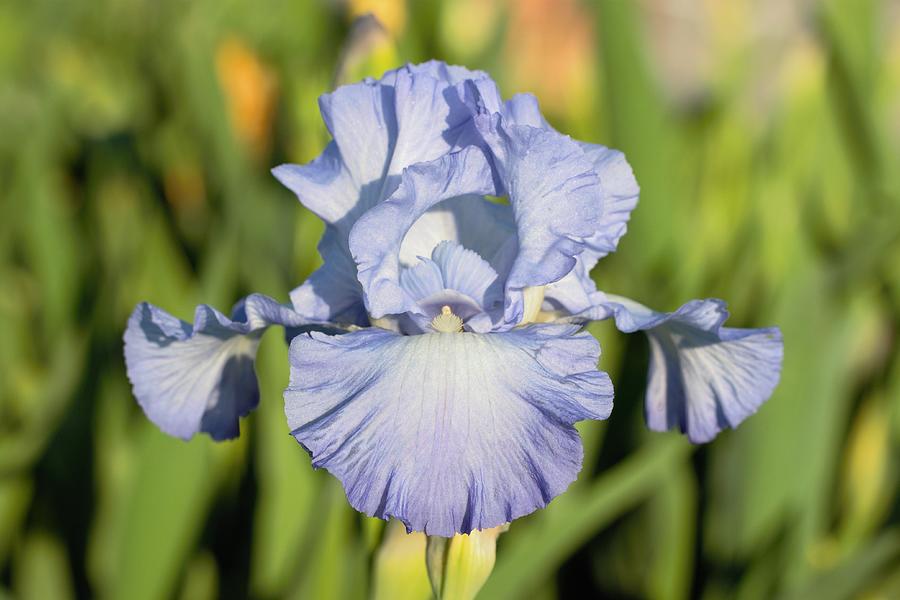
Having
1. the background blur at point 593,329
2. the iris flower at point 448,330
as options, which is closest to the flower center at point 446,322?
the iris flower at point 448,330

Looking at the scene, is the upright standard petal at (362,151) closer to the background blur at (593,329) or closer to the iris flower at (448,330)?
the iris flower at (448,330)

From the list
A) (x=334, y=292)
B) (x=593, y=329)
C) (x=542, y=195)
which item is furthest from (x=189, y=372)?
(x=593, y=329)

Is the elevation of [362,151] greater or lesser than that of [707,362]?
greater

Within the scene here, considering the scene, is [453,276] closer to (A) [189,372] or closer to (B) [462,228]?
(B) [462,228]

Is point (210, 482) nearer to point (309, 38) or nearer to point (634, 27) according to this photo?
point (634, 27)

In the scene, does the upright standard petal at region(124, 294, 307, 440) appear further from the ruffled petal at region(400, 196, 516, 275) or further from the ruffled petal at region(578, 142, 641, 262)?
the ruffled petal at region(578, 142, 641, 262)

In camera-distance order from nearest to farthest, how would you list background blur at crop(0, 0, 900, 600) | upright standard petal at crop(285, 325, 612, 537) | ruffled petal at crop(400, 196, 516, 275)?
upright standard petal at crop(285, 325, 612, 537) < ruffled petal at crop(400, 196, 516, 275) < background blur at crop(0, 0, 900, 600)

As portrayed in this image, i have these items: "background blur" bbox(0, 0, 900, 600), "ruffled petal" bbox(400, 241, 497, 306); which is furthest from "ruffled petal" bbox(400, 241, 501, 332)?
"background blur" bbox(0, 0, 900, 600)
